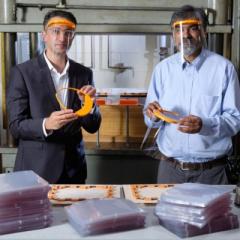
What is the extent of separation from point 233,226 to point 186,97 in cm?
87

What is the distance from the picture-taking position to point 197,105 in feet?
6.77

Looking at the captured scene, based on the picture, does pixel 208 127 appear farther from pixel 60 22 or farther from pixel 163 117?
pixel 60 22

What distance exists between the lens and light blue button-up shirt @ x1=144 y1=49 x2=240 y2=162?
79.8 inches

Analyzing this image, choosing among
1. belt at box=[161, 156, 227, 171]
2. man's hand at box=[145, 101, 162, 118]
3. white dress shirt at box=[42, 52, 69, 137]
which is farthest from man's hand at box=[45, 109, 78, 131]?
belt at box=[161, 156, 227, 171]

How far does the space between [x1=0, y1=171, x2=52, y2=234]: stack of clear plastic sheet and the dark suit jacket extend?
70 cm

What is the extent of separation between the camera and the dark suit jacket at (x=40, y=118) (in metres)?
2.08

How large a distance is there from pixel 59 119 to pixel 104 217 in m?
0.70

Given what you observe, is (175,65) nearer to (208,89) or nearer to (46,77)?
(208,89)

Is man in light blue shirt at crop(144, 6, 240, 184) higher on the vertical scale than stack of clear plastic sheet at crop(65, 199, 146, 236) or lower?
higher

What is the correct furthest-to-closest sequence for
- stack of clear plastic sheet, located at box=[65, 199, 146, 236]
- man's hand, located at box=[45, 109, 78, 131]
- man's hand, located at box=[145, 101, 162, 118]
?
man's hand, located at box=[145, 101, 162, 118] < man's hand, located at box=[45, 109, 78, 131] < stack of clear plastic sheet, located at box=[65, 199, 146, 236]

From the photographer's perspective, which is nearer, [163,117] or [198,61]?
[163,117]

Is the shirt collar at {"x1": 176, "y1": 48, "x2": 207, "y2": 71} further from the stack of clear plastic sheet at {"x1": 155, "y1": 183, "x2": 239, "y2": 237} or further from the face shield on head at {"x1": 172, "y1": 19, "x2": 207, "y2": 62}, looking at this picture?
the stack of clear plastic sheet at {"x1": 155, "y1": 183, "x2": 239, "y2": 237}

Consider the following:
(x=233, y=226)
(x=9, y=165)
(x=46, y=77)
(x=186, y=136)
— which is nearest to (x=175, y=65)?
(x=186, y=136)

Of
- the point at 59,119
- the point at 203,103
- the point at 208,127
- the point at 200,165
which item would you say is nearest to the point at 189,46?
the point at 203,103
